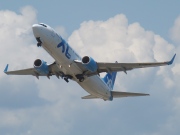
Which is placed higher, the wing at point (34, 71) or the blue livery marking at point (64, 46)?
the blue livery marking at point (64, 46)

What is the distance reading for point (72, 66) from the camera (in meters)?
77.4

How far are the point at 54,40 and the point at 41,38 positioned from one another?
1.61m

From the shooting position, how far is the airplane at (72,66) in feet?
244

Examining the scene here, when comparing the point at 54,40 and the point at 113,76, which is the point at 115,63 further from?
the point at 113,76

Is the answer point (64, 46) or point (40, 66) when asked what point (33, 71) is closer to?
point (40, 66)

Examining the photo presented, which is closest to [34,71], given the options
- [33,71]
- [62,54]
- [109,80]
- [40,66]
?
[33,71]

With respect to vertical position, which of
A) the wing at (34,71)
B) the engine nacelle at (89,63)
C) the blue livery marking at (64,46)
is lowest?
the wing at (34,71)

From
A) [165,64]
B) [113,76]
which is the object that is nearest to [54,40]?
[165,64]

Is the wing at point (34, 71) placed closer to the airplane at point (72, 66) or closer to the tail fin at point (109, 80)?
the airplane at point (72, 66)

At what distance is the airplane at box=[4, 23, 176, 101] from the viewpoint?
7444 centimetres

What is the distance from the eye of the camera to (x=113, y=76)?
9638 centimetres

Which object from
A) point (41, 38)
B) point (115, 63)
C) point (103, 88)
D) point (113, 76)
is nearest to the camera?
point (41, 38)

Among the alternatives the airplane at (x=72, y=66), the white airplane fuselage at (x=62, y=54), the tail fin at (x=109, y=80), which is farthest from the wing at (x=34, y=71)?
the tail fin at (x=109, y=80)

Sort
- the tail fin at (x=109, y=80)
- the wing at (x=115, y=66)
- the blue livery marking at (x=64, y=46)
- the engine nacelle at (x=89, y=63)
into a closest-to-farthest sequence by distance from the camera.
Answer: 1. the blue livery marking at (x=64, y=46)
2. the engine nacelle at (x=89, y=63)
3. the wing at (x=115, y=66)
4. the tail fin at (x=109, y=80)
